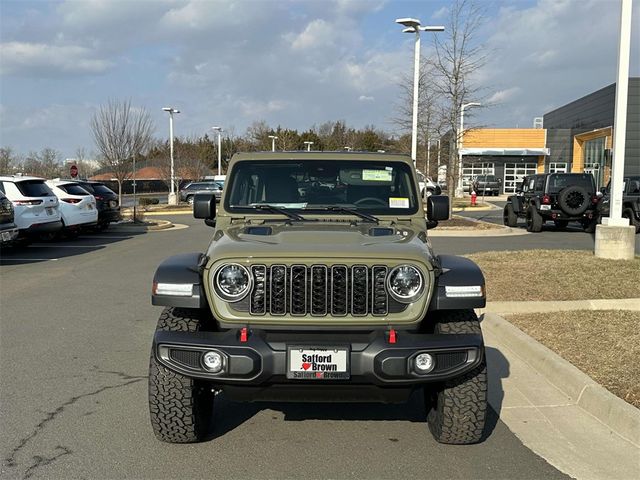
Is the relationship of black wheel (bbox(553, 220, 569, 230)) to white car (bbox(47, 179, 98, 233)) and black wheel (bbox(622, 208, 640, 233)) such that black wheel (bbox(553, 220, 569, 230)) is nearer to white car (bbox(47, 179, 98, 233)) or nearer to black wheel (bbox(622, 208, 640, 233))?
black wheel (bbox(622, 208, 640, 233))

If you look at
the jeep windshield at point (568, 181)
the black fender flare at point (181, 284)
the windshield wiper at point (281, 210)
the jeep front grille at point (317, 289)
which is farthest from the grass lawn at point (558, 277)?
the jeep windshield at point (568, 181)

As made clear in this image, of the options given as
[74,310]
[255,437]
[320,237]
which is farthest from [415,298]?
[74,310]

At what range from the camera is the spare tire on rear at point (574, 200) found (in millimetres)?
17750

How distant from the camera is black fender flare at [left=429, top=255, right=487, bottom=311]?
3.65m

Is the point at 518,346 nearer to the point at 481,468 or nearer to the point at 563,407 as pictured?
the point at 563,407

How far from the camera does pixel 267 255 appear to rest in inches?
142

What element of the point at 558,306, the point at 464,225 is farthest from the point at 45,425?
the point at 464,225

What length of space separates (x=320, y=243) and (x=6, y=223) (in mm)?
10367

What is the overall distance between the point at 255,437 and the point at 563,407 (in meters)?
2.27

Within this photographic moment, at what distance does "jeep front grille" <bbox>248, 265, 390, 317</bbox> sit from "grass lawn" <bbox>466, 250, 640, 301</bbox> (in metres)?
4.80

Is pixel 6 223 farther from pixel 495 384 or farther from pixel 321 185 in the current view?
pixel 495 384

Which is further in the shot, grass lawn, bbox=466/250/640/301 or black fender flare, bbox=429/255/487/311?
grass lawn, bbox=466/250/640/301

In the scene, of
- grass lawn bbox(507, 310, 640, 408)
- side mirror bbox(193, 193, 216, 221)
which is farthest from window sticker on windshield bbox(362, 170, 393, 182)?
grass lawn bbox(507, 310, 640, 408)

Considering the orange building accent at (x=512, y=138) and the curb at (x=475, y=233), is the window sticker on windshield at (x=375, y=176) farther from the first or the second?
the orange building accent at (x=512, y=138)
